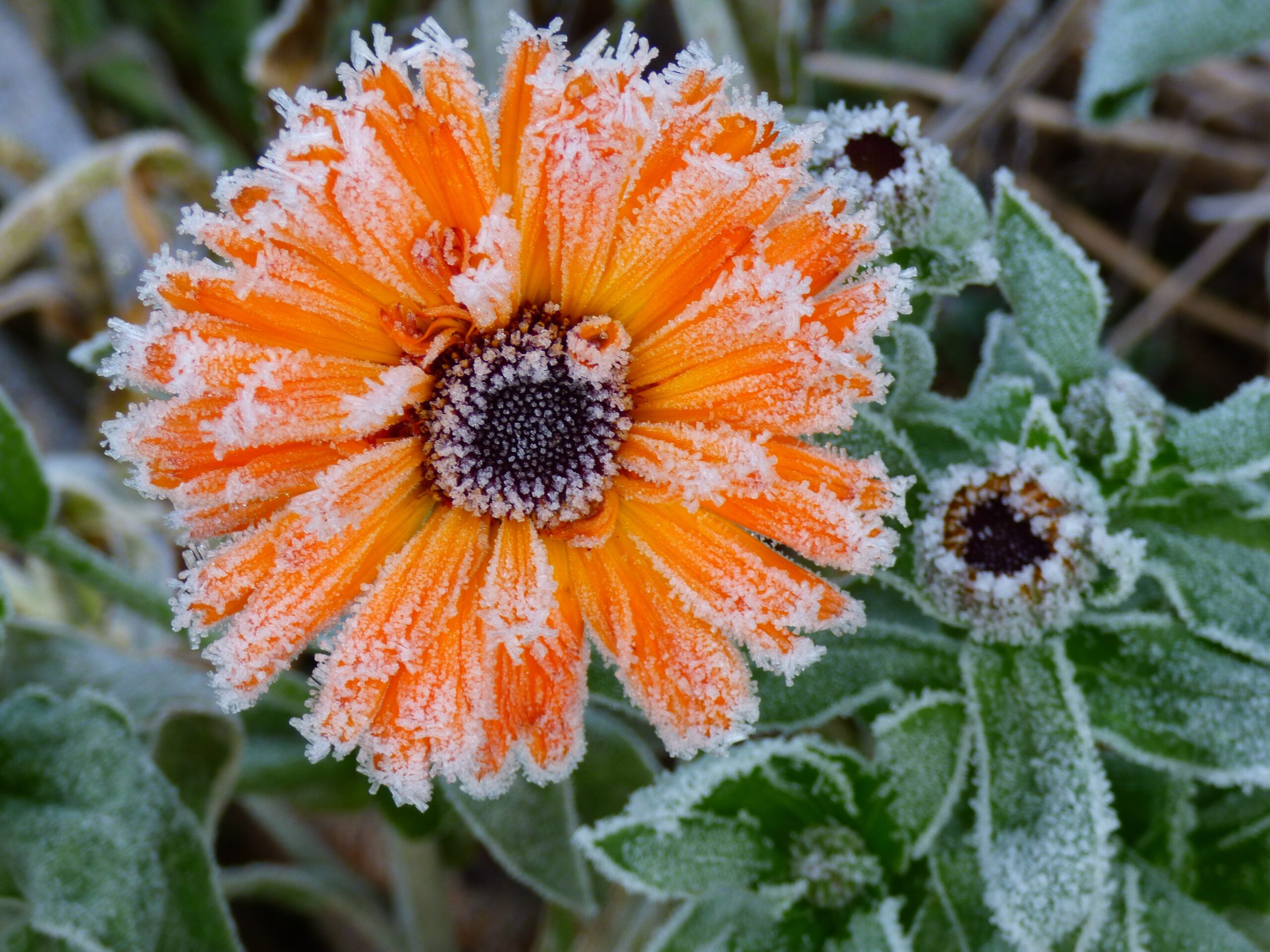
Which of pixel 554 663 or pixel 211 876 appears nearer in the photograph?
pixel 554 663

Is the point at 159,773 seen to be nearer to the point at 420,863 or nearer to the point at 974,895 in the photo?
the point at 420,863

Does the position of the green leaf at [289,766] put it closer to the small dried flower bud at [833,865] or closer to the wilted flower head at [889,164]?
the small dried flower bud at [833,865]

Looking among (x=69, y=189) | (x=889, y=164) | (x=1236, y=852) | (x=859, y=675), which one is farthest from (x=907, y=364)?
(x=69, y=189)

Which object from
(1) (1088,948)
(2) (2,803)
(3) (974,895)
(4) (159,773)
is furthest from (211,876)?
(1) (1088,948)

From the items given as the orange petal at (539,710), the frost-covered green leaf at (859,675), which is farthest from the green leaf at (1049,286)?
the orange petal at (539,710)

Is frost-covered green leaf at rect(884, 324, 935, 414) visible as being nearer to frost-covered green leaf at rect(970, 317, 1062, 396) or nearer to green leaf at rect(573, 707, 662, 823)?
frost-covered green leaf at rect(970, 317, 1062, 396)

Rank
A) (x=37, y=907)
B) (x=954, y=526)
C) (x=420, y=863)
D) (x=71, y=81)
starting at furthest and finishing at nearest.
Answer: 1. (x=71, y=81)
2. (x=420, y=863)
3. (x=37, y=907)
4. (x=954, y=526)

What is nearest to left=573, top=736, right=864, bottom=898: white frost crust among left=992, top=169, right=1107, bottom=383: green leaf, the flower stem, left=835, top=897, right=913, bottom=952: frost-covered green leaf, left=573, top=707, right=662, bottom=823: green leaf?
left=835, top=897, right=913, bottom=952: frost-covered green leaf
